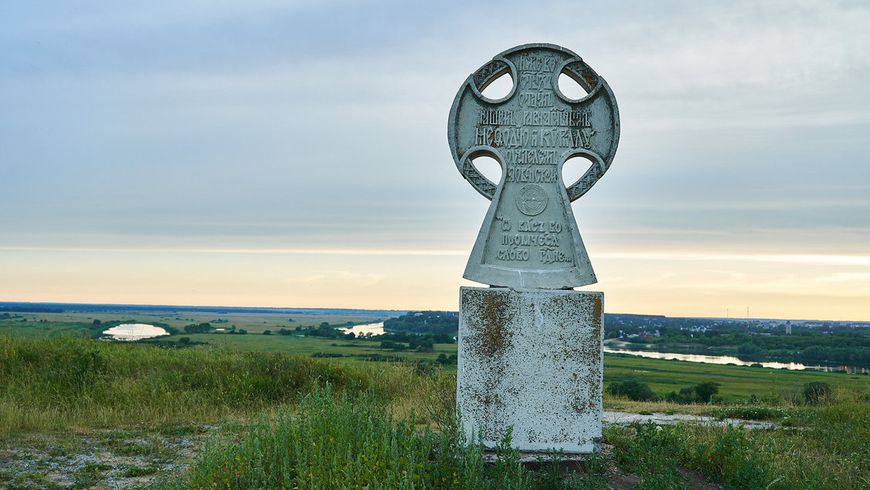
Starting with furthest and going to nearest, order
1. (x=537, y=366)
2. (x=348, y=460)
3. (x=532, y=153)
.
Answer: (x=532, y=153), (x=537, y=366), (x=348, y=460)

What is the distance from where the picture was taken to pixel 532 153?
680 cm

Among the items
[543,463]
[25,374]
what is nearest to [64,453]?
[25,374]

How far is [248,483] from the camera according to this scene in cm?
530

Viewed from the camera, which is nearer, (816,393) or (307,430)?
(307,430)

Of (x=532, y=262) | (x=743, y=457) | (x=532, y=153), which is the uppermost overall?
(x=532, y=153)

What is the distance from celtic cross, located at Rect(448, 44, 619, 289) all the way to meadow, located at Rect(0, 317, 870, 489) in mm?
1579

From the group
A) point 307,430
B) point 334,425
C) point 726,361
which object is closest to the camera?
point 334,425

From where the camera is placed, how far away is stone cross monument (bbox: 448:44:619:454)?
6.48m

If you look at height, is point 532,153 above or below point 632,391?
above

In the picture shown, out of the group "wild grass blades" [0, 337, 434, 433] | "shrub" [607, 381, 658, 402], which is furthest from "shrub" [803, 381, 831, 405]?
"wild grass blades" [0, 337, 434, 433]

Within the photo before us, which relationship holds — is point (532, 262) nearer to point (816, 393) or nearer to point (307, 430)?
point (307, 430)

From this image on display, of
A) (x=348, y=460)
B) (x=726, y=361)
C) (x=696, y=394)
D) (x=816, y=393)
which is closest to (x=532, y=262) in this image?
(x=348, y=460)

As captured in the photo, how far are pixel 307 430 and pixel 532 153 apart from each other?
10.4ft

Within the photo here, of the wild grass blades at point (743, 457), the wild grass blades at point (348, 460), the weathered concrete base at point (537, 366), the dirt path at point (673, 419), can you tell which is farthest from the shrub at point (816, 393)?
the wild grass blades at point (348, 460)
